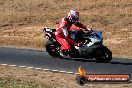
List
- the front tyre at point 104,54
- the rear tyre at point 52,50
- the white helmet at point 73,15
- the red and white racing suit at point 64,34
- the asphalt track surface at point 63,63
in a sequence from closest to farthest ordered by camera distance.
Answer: the asphalt track surface at point 63,63 → the front tyre at point 104,54 → the white helmet at point 73,15 → the red and white racing suit at point 64,34 → the rear tyre at point 52,50

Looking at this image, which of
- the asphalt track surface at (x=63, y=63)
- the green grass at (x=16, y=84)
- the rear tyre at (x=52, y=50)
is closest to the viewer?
the green grass at (x=16, y=84)

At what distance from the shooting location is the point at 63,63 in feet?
66.6

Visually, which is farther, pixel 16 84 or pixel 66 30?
pixel 66 30


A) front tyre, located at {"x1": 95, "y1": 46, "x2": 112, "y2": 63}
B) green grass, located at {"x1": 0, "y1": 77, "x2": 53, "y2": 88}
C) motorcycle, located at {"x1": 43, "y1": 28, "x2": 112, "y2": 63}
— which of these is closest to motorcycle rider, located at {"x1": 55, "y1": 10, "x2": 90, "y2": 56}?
motorcycle, located at {"x1": 43, "y1": 28, "x2": 112, "y2": 63}

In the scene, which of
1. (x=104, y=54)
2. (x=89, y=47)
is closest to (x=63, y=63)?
(x=89, y=47)

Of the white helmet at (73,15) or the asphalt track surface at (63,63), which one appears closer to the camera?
the asphalt track surface at (63,63)

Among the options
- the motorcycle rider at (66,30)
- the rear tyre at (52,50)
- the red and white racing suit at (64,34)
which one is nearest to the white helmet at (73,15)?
the motorcycle rider at (66,30)

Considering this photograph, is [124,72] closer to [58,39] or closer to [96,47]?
[96,47]

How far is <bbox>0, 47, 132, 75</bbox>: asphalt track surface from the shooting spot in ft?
62.5

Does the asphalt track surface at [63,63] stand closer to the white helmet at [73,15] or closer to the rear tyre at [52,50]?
the rear tyre at [52,50]

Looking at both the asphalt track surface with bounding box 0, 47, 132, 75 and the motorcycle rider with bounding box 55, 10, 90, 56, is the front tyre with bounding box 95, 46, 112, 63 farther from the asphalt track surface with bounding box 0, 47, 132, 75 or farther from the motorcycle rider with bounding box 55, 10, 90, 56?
the motorcycle rider with bounding box 55, 10, 90, 56

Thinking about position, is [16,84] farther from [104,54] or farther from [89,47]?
[104,54]

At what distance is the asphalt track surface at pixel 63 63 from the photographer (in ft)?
62.5

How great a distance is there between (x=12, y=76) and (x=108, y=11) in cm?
1902
